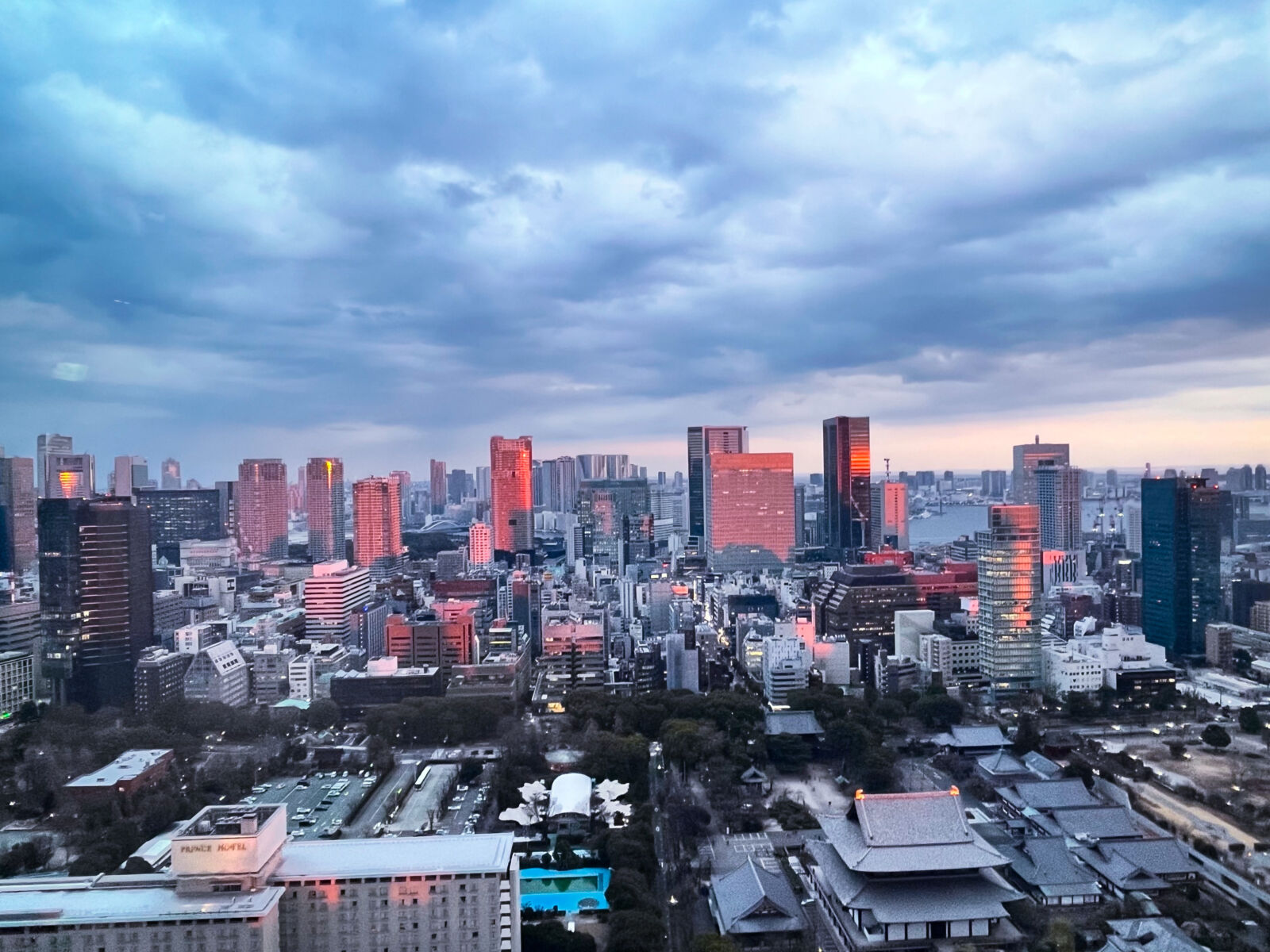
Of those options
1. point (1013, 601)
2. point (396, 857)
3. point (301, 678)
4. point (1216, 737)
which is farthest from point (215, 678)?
point (1216, 737)

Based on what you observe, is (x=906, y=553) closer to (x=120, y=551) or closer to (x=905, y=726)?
(x=905, y=726)

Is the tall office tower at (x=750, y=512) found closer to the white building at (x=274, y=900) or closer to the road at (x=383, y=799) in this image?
the road at (x=383, y=799)

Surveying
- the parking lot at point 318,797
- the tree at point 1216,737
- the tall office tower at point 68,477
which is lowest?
the parking lot at point 318,797

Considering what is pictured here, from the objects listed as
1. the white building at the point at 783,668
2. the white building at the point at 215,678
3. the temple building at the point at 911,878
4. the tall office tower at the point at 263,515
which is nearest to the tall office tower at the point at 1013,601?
the white building at the point at 783,668

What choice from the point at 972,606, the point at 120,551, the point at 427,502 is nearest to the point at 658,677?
the point at 972,606

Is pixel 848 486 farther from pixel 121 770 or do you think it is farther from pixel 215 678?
pixel 121 770

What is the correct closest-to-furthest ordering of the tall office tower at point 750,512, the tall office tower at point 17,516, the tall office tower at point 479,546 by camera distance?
the tall office tower at point 17,516 < the tall office tower at point 750,512 < the tall office tower at point 479,546
